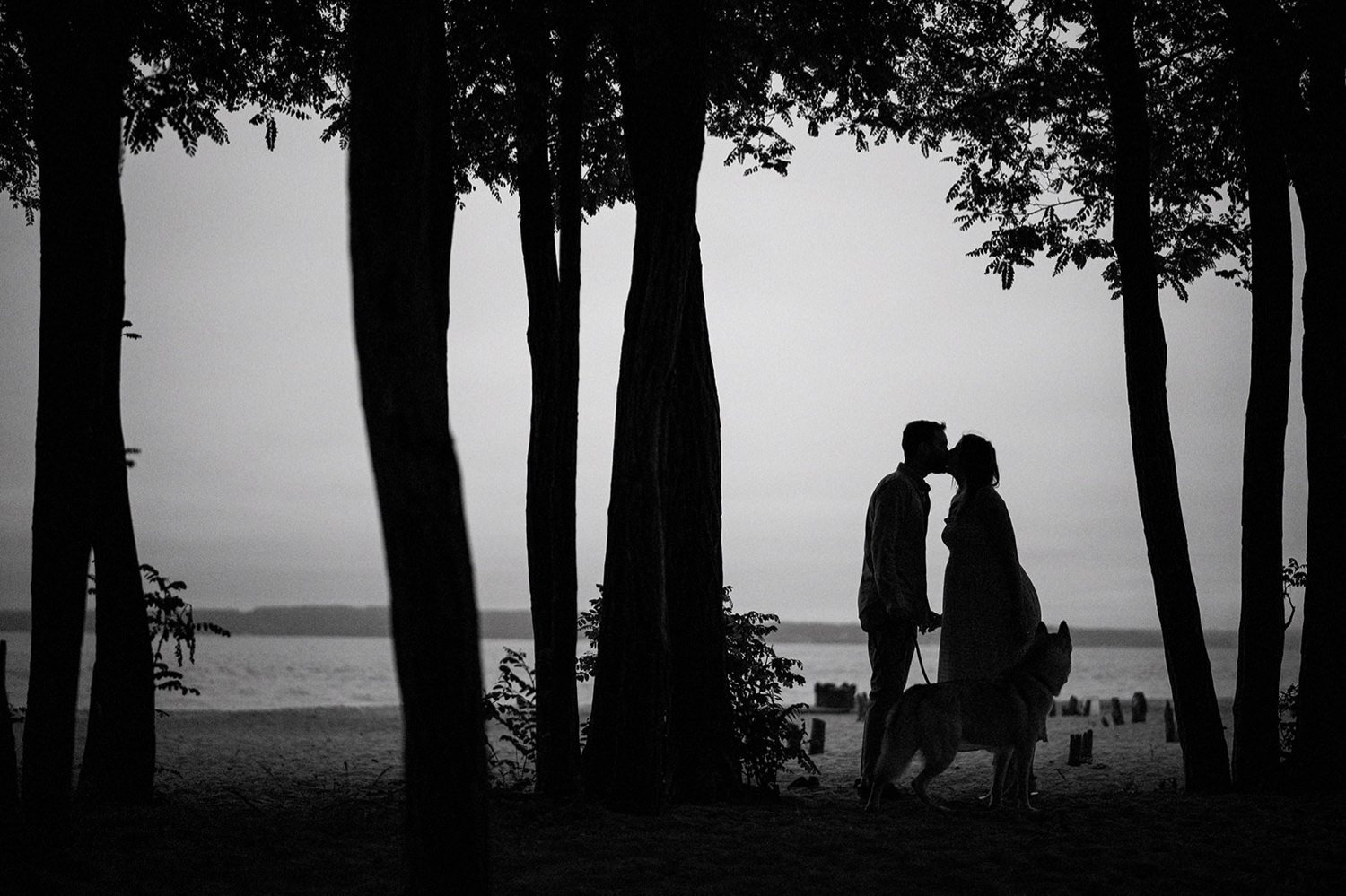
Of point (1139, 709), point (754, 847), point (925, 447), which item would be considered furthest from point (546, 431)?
point (1139, 709)

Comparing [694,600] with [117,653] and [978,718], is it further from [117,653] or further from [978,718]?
[117,653]

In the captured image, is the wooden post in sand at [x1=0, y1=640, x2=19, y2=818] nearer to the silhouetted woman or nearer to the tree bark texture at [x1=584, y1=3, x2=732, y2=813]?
the tree bark texture at [x1=584, y1=3, x2=732, y2=813]

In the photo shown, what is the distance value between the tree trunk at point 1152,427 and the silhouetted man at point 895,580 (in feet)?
6.61

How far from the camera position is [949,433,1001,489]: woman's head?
7141mm

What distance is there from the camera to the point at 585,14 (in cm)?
759

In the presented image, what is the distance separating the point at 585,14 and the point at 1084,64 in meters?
5.00

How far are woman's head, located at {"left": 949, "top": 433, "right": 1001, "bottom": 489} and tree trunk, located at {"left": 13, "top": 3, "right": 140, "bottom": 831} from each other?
17.2 ft

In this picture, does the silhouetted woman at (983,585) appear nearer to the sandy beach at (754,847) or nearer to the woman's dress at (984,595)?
the woman's dress at (984,595)

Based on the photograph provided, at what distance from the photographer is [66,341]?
5.02 meters

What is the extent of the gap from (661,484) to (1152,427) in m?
3.99

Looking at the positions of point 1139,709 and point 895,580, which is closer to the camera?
point 895,580

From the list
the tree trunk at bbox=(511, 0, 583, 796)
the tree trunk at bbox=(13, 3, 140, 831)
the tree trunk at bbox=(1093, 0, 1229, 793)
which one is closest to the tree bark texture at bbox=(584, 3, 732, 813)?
the tree trunk at bbox=(511, 0, 583, 796)

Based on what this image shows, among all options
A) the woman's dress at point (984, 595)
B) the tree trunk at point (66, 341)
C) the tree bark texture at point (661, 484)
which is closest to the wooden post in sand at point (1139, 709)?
the woman's dress at point (984, 595)

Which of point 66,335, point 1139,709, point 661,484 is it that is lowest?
point 1139,709
